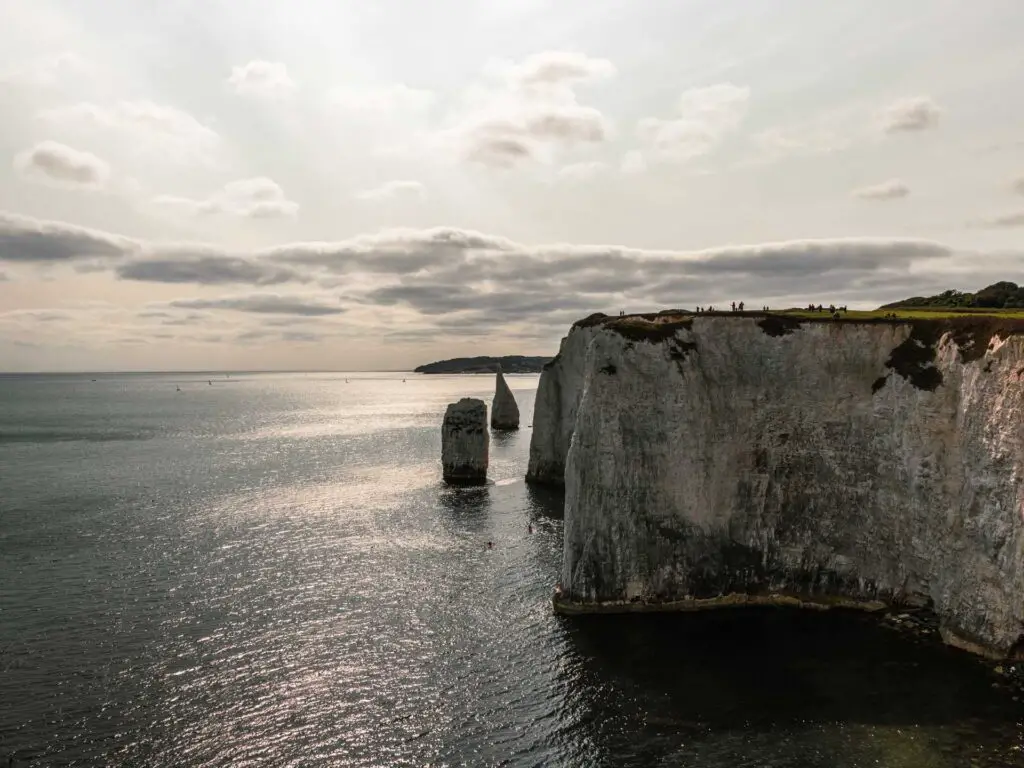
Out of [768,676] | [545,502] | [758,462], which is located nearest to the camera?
[768,676]

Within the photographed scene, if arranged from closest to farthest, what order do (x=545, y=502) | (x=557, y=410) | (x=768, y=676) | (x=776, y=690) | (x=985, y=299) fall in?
(x=776, y=690)
(x=768, y=676)
(x=985, y=299)
(x=545, y=502)
(x=557, y=410)

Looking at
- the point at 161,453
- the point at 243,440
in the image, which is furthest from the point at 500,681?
the point at 243,440

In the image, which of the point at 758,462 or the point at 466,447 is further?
the point at 466,447

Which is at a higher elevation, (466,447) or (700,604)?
(466,447)

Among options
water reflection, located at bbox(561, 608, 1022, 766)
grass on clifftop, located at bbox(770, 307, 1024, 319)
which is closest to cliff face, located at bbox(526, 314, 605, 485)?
grass on clifftop, located at bbox(770, 307, 1024, 319)

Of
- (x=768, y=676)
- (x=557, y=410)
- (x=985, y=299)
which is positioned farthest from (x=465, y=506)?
(x=985, y=299)

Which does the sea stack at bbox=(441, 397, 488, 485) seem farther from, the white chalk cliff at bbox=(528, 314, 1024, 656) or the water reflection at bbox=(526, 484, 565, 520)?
the white chalk cliff at bbox=(528, 314, 1024, 656)

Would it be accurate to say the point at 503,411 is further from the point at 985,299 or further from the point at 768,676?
the point at 768,676

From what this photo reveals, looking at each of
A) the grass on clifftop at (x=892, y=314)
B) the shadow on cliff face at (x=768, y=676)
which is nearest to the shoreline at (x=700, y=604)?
the shadow on cliff face at (x=768, y=676)
